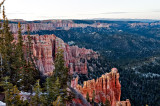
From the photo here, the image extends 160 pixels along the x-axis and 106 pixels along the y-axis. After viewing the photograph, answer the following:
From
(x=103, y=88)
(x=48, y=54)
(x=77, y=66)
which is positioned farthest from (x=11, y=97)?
(x=77, y=66)

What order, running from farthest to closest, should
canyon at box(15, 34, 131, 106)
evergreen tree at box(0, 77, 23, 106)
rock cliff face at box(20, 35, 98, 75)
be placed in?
rock cliff face at box(20, 35, 98, 75) < canyon at box(15, 34, 131, 106) < evergreen tree at box(0, 77, 23, 106)

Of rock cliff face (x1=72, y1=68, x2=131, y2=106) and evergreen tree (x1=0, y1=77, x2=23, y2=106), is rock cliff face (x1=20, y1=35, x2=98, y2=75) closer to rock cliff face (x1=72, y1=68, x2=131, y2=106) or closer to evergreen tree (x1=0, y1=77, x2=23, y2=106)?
rock cliff face (x1=72, y1=68, x2=131, y2=106)

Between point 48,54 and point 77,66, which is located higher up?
point 48,54

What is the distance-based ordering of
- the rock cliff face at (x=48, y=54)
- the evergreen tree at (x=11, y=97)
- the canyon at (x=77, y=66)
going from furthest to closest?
the rock cliff face at (x=48, y=54), the canyon at (x=77, y=66), the evergreen tree at (x=11, y=97)

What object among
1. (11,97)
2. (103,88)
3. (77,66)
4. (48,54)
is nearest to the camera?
(11,97)

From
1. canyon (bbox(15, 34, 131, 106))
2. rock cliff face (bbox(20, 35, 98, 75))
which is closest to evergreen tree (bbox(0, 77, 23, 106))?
canyon (bbox(15, 34, 131, 106))

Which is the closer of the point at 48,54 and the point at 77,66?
the point at 48,54

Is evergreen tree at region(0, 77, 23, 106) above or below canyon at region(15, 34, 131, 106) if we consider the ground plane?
above

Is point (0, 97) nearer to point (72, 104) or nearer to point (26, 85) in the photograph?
point (26, 85)

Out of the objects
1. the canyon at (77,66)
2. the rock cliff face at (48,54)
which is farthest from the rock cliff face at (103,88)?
the rock cliff face at (48,54)

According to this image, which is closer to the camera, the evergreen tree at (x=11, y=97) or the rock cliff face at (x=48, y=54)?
the evergreen tree at (x=11, y=97)

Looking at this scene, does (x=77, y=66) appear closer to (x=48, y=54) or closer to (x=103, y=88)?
(x=48, y=54)

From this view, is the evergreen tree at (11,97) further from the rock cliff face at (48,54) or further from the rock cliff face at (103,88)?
the rock cliff face at (48,54)

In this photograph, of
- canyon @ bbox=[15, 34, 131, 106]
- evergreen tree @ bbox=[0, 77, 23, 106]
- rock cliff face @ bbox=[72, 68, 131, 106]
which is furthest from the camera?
canyon @ bbox=[15, 34, 131, 106]
